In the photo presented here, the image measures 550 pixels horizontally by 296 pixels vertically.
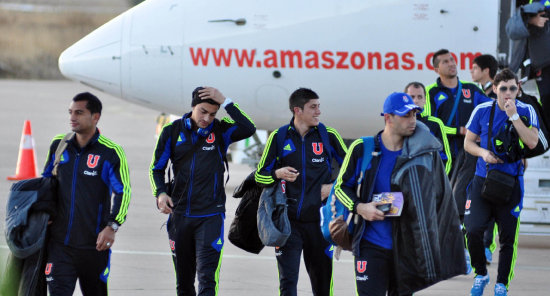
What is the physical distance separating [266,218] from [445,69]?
307 cm

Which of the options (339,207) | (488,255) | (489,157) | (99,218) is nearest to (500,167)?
(489,157)

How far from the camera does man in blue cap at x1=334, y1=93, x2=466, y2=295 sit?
575 centimetres

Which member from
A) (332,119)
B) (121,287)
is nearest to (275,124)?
(332,119)

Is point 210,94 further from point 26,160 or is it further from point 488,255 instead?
point 26,160

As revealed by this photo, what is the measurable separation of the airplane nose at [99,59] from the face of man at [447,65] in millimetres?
4447

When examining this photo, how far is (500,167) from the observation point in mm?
8008

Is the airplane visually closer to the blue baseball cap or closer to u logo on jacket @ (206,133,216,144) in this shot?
u logo on jacket @ (206,133,216,144)

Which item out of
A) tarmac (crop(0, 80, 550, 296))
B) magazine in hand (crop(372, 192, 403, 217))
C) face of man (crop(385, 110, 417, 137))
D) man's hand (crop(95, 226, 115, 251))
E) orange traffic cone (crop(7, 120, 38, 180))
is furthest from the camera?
orange traffic cone (crop(7, 120, 38, 180))

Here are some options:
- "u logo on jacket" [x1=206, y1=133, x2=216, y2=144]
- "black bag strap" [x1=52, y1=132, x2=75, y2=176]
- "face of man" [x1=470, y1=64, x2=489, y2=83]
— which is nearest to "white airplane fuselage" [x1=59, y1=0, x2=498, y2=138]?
"face of man" [x1=470, y1=64, x2=489, y2=83]

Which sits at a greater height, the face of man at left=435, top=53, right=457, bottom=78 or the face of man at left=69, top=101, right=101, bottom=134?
the face of man at left=435, top=53, right=457, bottom=78

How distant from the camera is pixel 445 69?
9.20 m

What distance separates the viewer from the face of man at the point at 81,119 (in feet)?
20.9

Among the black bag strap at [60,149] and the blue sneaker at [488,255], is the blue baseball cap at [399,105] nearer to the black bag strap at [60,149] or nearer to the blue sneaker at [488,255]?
the black bag strap at [60,149]

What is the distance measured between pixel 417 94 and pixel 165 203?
2.87 m
